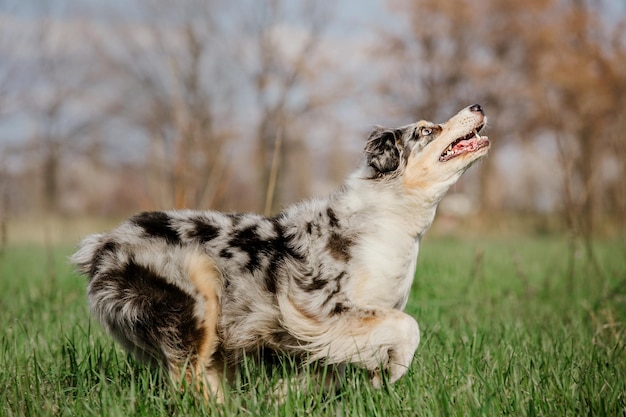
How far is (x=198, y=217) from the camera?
3893 millimetres

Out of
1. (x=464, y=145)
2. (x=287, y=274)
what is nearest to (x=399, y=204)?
(x=464, y=145)

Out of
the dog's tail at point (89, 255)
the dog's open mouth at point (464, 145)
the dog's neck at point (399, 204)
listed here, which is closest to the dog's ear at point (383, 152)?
the dog's neck at point (399, 204)

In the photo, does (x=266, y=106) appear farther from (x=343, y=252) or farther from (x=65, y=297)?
(x=343, y=252)

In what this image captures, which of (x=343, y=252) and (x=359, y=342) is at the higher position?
(x=343, y=252)

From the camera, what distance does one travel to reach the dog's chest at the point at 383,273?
3582 millimetres

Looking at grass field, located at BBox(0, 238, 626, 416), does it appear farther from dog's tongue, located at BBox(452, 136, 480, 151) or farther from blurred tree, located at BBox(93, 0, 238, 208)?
blurred tree, located at BBox(93, 0, 238, 208)

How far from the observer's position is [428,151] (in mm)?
4051

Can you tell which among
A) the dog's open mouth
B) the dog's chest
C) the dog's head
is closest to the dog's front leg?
the dog's chest

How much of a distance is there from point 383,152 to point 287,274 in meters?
1.05

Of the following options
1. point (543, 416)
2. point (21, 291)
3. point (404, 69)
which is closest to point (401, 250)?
point (543, 416)

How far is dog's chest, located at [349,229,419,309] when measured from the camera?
3.58 meters

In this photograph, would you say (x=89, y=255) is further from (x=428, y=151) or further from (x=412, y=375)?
(x=428, y=151)

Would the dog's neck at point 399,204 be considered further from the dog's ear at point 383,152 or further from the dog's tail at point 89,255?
the dog's tail at point 89,255

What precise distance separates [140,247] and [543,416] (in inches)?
90.5
